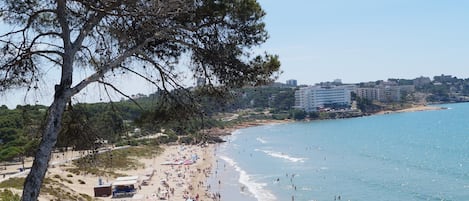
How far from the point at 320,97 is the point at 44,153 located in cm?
13885

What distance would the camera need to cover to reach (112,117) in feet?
20.6

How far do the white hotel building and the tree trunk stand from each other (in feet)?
441

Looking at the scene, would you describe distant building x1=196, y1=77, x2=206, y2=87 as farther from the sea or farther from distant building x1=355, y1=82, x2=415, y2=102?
distant building x1=355, y1=82, x2=415, y2=102

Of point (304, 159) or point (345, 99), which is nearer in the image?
point (304, 159)

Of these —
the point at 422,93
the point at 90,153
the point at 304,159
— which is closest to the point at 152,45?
the point at 90,153

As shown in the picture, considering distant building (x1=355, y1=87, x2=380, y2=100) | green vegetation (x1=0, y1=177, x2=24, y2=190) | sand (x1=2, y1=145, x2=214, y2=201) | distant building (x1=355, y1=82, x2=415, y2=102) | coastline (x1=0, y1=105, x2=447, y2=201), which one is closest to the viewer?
green vegetation (x1=0, y1=177, x2=24, y2=190)

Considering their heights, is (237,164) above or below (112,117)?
below

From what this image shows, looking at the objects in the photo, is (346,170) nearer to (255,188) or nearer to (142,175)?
(255,188)

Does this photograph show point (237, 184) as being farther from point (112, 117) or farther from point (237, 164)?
point (112, 117)

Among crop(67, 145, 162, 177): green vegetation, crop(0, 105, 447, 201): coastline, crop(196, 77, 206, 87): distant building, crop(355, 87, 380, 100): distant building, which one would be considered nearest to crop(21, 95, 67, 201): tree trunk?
crop(196, 77, 206, 87): distant building

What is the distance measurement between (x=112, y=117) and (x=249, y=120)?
11179 centimetres

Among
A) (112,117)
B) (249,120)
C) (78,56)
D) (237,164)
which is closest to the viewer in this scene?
(78,56)

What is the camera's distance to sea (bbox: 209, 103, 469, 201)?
30844 mm

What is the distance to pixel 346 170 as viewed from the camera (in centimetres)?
4125
